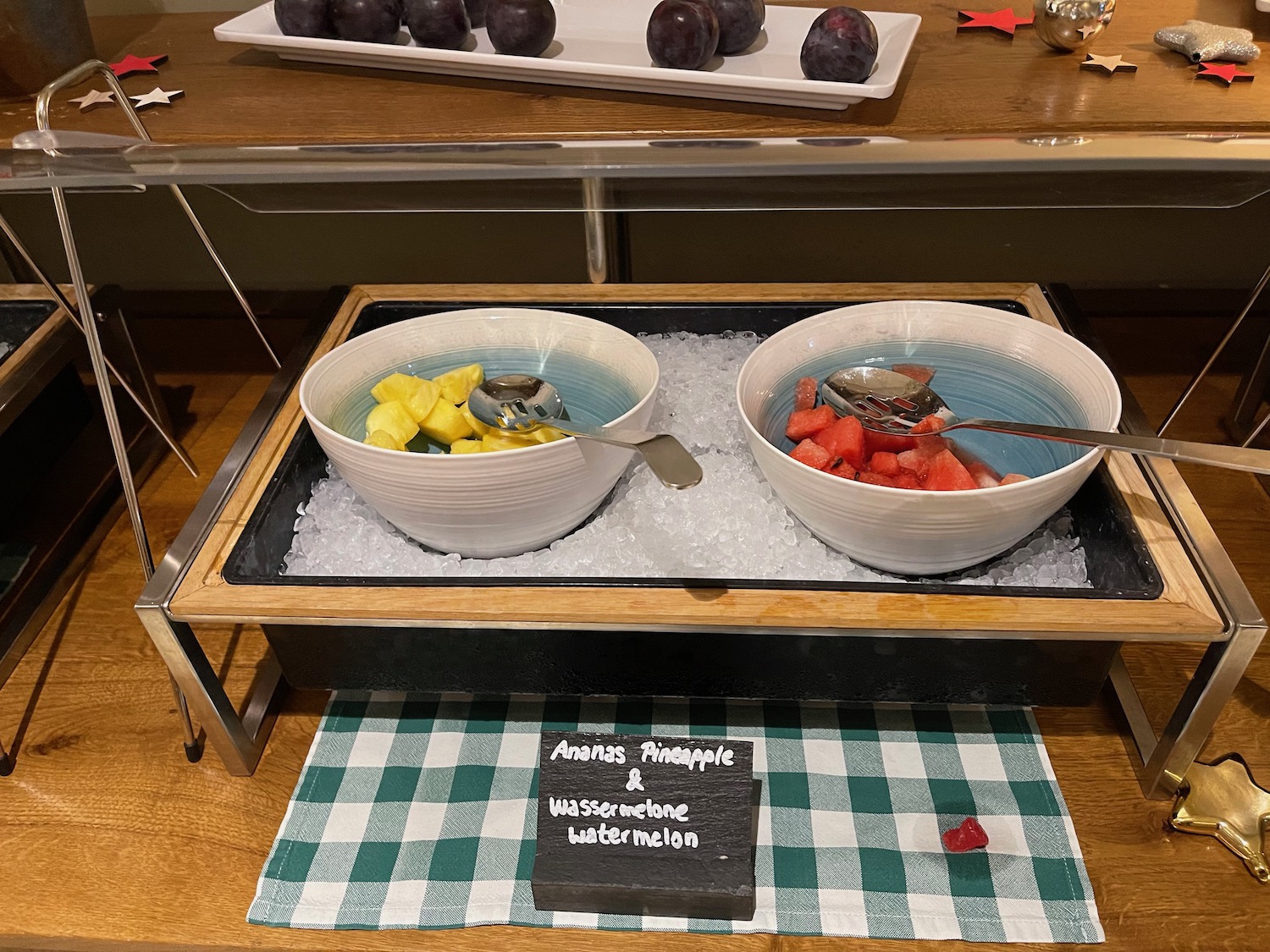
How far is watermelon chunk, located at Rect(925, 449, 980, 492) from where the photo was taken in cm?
64

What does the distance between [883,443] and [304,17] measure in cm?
60

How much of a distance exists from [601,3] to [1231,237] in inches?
36.9

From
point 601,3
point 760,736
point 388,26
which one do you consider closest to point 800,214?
point 601,3

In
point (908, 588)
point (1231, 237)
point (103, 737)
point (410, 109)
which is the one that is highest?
point (410, 109)

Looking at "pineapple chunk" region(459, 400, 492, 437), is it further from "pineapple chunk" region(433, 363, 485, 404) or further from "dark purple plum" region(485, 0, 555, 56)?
"dark purple plum" region(485, 0, 555, 56)

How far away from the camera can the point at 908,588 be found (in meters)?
0.61

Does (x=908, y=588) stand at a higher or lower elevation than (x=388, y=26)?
lower

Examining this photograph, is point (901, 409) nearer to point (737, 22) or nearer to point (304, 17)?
point (737, 22)

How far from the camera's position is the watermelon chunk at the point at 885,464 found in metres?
0.68

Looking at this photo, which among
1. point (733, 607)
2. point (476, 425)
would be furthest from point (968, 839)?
point (476, 425)

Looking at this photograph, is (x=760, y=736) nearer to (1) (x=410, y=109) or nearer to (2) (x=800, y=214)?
(1) (x=410, y=109)

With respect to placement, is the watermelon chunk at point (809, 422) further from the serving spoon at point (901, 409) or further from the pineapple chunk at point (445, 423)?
the pineapple chunk at point (445, 423)

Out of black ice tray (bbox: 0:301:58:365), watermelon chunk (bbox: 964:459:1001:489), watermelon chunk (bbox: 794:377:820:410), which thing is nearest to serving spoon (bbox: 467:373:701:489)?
watermelon chunk (bbox: 794:377:820:410)

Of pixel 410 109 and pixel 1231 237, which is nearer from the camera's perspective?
pixel 410 109
